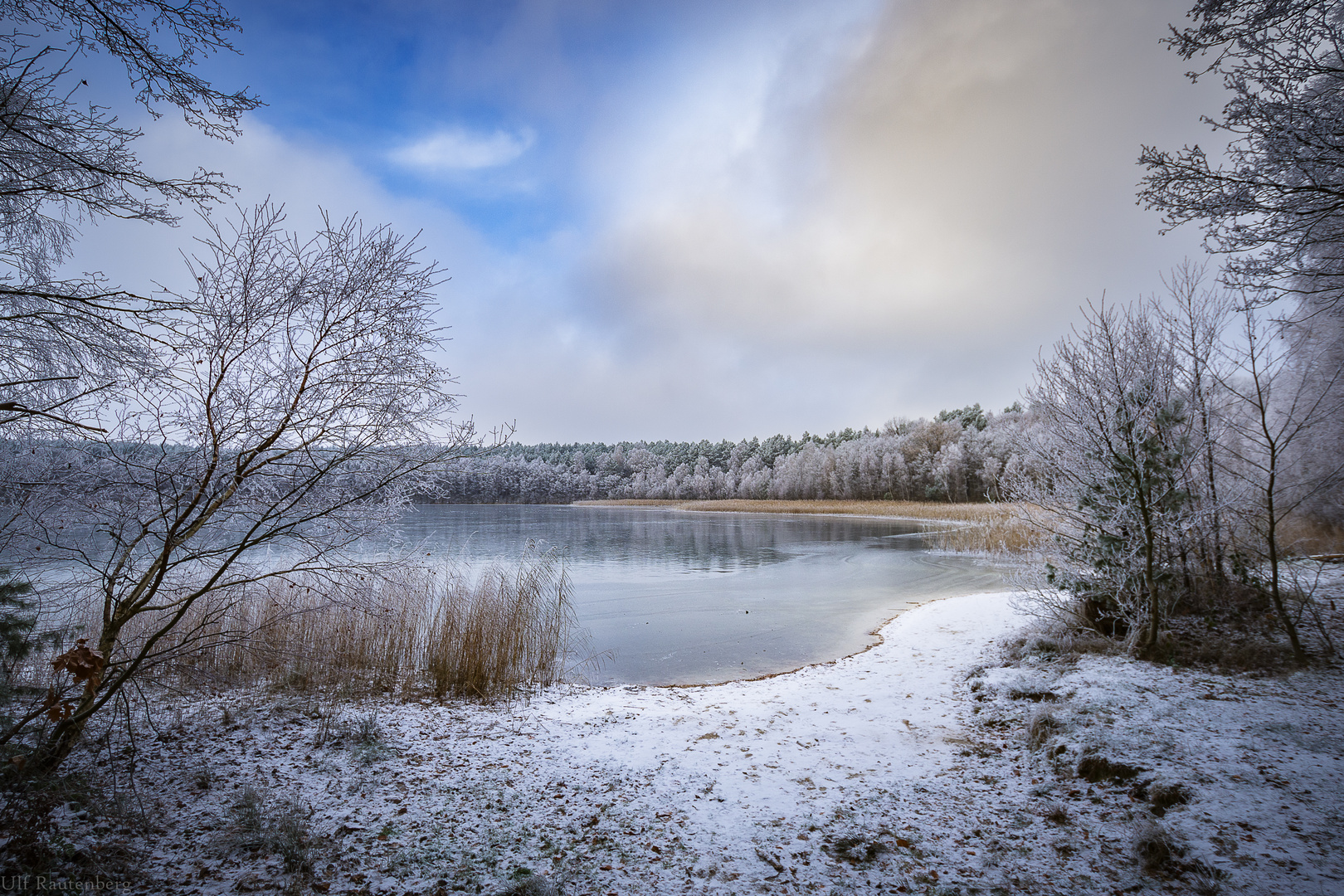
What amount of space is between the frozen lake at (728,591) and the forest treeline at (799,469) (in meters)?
13.0

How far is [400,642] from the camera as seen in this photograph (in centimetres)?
714

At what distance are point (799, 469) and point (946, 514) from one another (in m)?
26.8

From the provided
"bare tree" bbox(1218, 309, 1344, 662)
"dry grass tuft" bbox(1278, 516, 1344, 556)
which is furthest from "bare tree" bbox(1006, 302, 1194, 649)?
"dry grass tuft" bbox(1278, 516, 1344, 556)

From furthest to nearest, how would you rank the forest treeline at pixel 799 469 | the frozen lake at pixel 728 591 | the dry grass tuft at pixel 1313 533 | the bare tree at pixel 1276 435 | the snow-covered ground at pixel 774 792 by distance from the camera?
the forest treeline at pixel 799 469
the dry grass tuft at pixel 1313 533
the frozen lake at pixel 728 591
the bare tree at pixel 1276 435
the snow-covered ground at pixel 774 792

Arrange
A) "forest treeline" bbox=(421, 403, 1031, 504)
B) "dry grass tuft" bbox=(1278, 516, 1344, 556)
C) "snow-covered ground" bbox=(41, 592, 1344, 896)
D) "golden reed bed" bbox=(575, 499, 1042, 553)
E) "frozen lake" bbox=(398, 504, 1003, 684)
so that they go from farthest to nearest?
"forest treeline" bbox=(421, 403, 1031, 504), "golden reed bed" bbox=(575, 499, 1042, 553), "dry grass tuft" bbox=(1278, 516, 1344, 556), "frozen lake" bbox=(398, 504, 1003, 684), "snow-covered ground" bbox=(41, 592, 1344, 896)

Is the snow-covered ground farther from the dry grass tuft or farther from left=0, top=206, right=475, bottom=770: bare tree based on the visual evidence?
the dry grass tuft

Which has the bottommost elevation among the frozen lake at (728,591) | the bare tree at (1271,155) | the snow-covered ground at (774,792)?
the frozen lake at (728,591)

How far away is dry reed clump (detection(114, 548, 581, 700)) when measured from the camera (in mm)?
5934

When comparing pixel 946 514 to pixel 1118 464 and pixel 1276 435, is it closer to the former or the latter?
pixel 1276 435

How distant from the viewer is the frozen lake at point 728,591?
28.7ft

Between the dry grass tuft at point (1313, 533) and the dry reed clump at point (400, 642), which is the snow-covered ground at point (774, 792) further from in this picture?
the dry grass tuft at point (1313, 533)

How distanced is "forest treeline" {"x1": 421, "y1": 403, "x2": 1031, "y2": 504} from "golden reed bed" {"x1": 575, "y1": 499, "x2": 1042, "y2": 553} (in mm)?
2998

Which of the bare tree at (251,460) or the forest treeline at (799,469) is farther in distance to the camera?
the forest treeline at (799,469)

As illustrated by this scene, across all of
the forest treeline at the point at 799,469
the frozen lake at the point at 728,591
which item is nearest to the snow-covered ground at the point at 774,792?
the frozen lake at the point at 728,591
